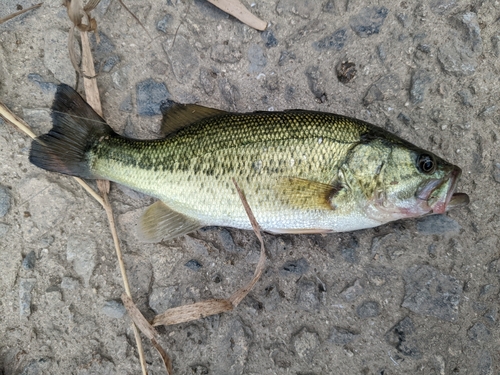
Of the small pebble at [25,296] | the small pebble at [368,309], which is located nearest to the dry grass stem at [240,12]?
the small pebble at [368,309]

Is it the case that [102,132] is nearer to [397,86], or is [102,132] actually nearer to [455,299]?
[397,86]

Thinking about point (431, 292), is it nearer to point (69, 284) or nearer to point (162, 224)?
point (162, 224)

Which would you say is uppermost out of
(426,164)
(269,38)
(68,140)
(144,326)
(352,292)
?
(269,38)

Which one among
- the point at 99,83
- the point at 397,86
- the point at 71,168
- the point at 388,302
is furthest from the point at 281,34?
the point at 388,302

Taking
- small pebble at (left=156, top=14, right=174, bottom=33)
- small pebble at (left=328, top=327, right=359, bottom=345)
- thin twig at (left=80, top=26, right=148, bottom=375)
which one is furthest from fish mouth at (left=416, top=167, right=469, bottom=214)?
small pebble at (left=156, top=14, right=174, bottom=33)

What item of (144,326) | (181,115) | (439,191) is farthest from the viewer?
(181,115)

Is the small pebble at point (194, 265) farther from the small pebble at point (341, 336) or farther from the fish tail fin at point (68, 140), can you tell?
the small pebble at point (341, 336)

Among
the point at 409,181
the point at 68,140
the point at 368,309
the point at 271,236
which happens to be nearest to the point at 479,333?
the point at 368,309
